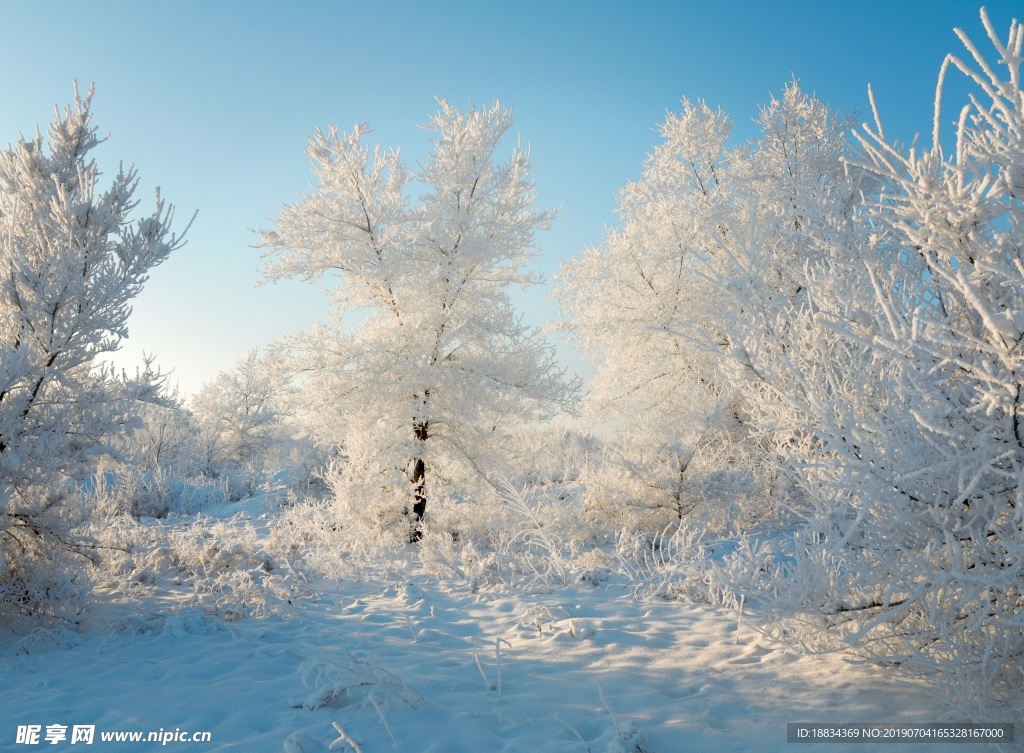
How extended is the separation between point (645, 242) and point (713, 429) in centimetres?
410

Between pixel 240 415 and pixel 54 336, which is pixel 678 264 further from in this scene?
pixel 240 415

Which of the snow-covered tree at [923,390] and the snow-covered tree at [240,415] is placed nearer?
the snow-covered tree at [923,390]

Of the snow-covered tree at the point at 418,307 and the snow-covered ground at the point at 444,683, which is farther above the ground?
the snow-covered tree at the point at 418,307

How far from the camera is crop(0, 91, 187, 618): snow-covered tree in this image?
4.23 m

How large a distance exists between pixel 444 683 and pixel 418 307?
6284 mm

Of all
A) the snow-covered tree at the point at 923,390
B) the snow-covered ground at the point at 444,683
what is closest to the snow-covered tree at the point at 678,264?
the snow-covered ground at the point at 444,683

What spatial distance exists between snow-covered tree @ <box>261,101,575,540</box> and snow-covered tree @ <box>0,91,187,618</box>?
3357 mm

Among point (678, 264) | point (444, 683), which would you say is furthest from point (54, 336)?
point (678, 264)

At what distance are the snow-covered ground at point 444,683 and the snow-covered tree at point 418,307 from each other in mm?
3851

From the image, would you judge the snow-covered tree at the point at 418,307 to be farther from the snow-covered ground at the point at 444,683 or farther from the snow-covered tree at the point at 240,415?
the snow-covered tree at the point at 240,415

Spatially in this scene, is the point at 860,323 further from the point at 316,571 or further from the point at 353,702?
the point at 316,571

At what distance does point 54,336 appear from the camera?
4.30m

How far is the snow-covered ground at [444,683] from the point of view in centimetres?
261

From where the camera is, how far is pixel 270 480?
15516mm
